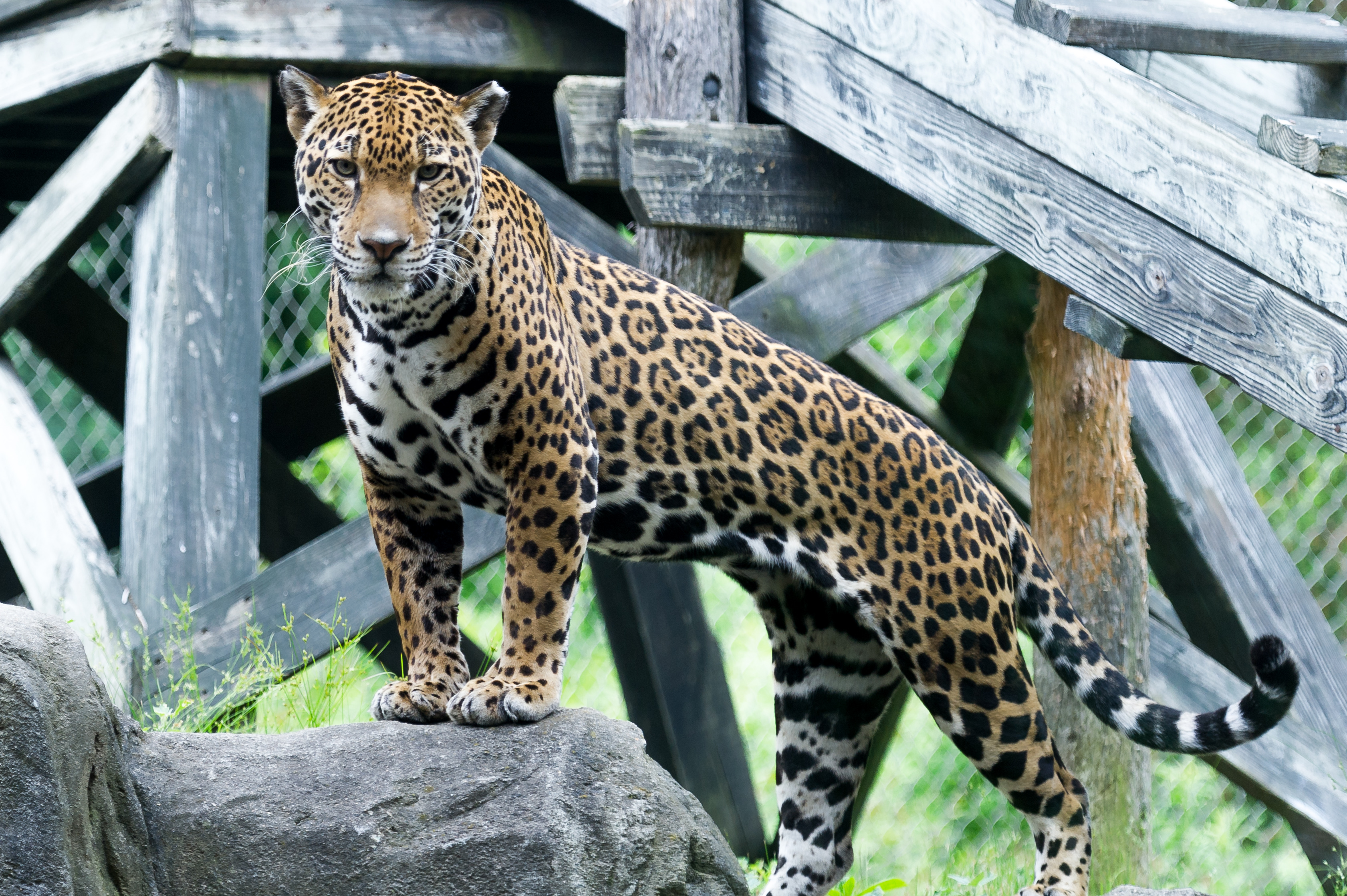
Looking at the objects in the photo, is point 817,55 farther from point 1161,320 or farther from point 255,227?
Answer: point 255,227

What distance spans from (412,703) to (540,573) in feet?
1.38

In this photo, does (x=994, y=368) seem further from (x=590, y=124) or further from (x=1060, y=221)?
(x=1060, y=221)

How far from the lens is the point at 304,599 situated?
4770 mm

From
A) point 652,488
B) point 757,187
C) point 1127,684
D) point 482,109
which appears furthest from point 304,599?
point 1127,684

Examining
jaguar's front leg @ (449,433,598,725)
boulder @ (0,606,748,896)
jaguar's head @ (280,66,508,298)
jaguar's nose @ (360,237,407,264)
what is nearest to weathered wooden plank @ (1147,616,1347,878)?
boulder @ (0,606,748,896)

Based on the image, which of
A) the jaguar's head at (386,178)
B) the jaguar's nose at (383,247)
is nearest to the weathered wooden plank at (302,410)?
the jaguar's head at (386,178)

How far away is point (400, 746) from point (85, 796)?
2.18 feet

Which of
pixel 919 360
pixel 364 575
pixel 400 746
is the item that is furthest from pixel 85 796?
pixel 919 360

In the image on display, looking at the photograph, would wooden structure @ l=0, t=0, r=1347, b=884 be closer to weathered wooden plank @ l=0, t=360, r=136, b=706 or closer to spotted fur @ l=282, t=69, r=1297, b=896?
weathered wooden plank @ l=0, t=360, r=136, b=706

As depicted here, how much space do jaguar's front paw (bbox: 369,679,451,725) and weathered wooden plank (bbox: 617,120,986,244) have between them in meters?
1.63

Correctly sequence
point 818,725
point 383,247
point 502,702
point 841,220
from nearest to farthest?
point 383,247 → point 502,702 → point 818,725 → point 841,220

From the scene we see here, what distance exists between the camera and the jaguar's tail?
11.3ft

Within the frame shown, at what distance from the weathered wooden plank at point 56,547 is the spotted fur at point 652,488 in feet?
4.76

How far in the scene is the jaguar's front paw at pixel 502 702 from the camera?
10.3ft
